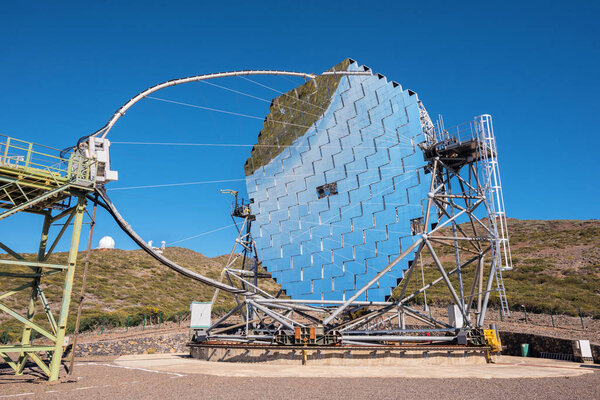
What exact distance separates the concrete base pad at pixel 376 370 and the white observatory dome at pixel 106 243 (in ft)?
192

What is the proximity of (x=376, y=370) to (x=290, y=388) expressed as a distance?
5.55 meters

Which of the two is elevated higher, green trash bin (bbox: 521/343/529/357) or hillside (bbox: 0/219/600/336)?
hillside (bbox: 0/219/600/336)

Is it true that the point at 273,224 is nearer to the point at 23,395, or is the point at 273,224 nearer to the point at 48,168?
the point at 48,168

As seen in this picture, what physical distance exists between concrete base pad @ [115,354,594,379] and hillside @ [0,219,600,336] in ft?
56.3

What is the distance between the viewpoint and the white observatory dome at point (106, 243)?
7325 centimetres

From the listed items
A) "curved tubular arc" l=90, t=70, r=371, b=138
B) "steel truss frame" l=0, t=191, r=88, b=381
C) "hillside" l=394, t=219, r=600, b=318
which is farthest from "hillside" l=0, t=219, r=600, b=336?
"curved tubular arc" l=90, t=70, r=371, b=138

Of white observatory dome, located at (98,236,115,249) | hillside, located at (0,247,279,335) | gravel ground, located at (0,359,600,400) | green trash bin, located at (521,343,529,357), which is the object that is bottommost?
gravel ground, located at (0,359,600,400)

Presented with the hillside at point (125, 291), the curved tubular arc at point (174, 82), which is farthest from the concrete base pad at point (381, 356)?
the hillside at point (125, 291)

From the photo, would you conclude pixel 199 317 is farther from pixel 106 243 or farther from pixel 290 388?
pixel 106 243

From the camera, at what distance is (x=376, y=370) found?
17156 mm

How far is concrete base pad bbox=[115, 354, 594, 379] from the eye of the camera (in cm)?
1545

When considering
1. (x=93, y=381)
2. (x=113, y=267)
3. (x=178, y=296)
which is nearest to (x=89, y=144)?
(x=93, y=381)

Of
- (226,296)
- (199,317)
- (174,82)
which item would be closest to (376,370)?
(199,317)

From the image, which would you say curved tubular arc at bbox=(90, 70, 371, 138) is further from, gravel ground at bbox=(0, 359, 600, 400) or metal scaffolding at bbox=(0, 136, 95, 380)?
gravel ground at bbox=(0, 359, 600, 400)
